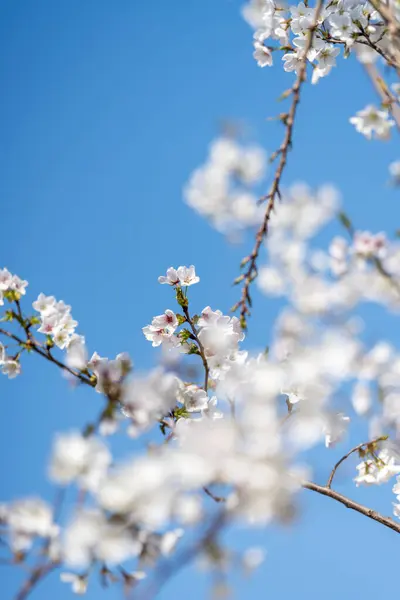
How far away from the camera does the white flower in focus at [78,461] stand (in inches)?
50.6

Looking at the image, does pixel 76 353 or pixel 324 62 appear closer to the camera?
pixel 76 353

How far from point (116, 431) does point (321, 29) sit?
8.13ft

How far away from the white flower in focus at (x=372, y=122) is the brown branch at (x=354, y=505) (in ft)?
6.12

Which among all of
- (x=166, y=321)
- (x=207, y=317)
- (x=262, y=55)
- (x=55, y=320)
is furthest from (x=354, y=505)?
(x=262, y=55)

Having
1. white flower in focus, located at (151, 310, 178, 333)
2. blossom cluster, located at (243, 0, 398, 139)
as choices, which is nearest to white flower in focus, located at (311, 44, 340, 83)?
blossom cluster, located at (243, 0, 398, 139)

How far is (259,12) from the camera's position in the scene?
9.70ft

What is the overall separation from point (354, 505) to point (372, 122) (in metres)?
1.95

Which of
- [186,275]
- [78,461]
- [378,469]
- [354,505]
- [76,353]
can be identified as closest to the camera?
[78,461]

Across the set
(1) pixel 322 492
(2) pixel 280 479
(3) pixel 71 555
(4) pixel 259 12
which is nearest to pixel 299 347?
(2) pixel 280 479

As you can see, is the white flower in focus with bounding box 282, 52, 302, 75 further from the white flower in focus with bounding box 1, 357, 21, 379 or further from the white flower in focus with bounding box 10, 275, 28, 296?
the white flower in focus with bounding box 1, 357, 21, 379

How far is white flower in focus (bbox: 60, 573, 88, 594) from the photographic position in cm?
148

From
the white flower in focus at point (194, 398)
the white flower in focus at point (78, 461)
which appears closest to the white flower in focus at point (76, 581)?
the white flower in focus at point (78, 461)

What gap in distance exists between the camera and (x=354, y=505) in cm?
211

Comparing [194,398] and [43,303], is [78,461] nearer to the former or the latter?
[194,398]
